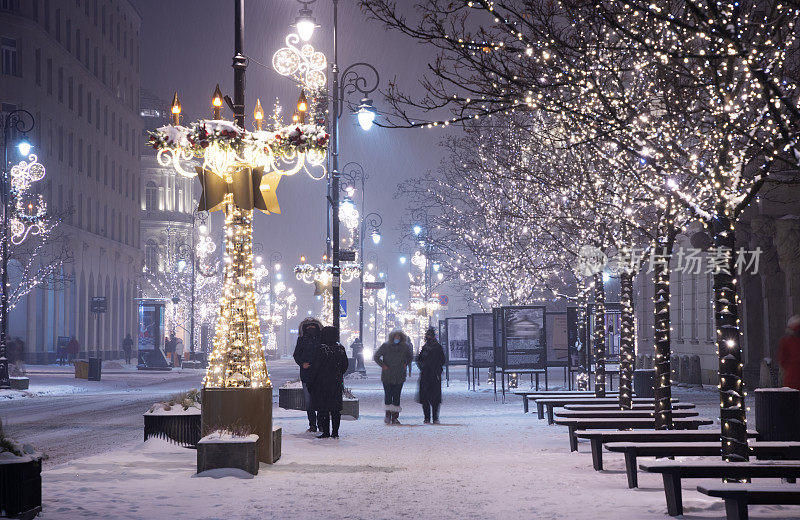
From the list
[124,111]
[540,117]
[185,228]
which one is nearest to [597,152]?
[540,117]

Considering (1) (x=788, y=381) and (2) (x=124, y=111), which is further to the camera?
(2) (x=124, y=111)

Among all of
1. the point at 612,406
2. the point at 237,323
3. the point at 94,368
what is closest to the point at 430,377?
the point at 612,406

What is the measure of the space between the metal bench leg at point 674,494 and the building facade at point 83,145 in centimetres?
4758

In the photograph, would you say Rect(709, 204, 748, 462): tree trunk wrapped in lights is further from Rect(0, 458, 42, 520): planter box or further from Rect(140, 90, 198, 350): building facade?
Rect(140, 90, 198, 350): building facade

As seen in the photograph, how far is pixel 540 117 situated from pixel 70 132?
53.7m

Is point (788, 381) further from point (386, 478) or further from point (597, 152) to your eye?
point (386, 478)

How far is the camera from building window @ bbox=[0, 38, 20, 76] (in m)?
62.0

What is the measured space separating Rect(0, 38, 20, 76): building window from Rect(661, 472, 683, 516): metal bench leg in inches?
2296

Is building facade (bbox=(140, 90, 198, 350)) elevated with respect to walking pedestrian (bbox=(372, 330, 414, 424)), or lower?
elevated

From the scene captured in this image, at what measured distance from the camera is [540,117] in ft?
82.0

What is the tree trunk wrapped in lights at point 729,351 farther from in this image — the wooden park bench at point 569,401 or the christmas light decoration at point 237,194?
the wooden park bench at point 569,401

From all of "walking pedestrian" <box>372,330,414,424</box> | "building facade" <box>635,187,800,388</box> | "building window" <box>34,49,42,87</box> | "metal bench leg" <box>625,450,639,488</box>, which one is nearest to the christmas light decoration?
"metal bench leg" <box>625,450,639,488</box>

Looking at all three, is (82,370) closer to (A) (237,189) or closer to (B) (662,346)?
(A) (237,189)

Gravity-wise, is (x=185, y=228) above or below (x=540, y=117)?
above
